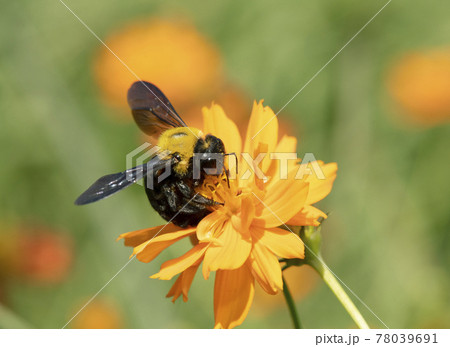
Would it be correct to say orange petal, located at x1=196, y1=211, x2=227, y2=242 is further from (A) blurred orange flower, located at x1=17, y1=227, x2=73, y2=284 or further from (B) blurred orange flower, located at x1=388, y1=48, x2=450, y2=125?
(B) blurred orange flower, located at x1=388, y1=48, x2=450, y2=125

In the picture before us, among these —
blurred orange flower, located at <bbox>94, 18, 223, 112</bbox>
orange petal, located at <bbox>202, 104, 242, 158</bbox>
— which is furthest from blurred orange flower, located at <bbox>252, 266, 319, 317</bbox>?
orange petal, located at <bbox>202, 104, 242, 158</bbox>

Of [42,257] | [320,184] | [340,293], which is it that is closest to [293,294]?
[42,257]

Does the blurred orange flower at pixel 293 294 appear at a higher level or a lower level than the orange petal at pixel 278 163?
lower

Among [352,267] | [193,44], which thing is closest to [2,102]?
[193,44]

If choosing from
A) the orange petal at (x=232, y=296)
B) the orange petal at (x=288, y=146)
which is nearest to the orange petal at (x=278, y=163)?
the orange petal at (x=288, y=146)

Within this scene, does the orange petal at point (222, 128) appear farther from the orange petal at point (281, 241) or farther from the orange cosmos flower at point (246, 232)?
the orange petal at point (281, 241)

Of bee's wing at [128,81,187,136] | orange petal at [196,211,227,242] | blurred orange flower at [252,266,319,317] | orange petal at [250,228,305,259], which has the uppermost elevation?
bee's wing at [128,81,187,136]

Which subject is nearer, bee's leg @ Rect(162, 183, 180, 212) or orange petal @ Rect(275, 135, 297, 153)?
bee's leg @ Rect(162, 183, 180, 212)
